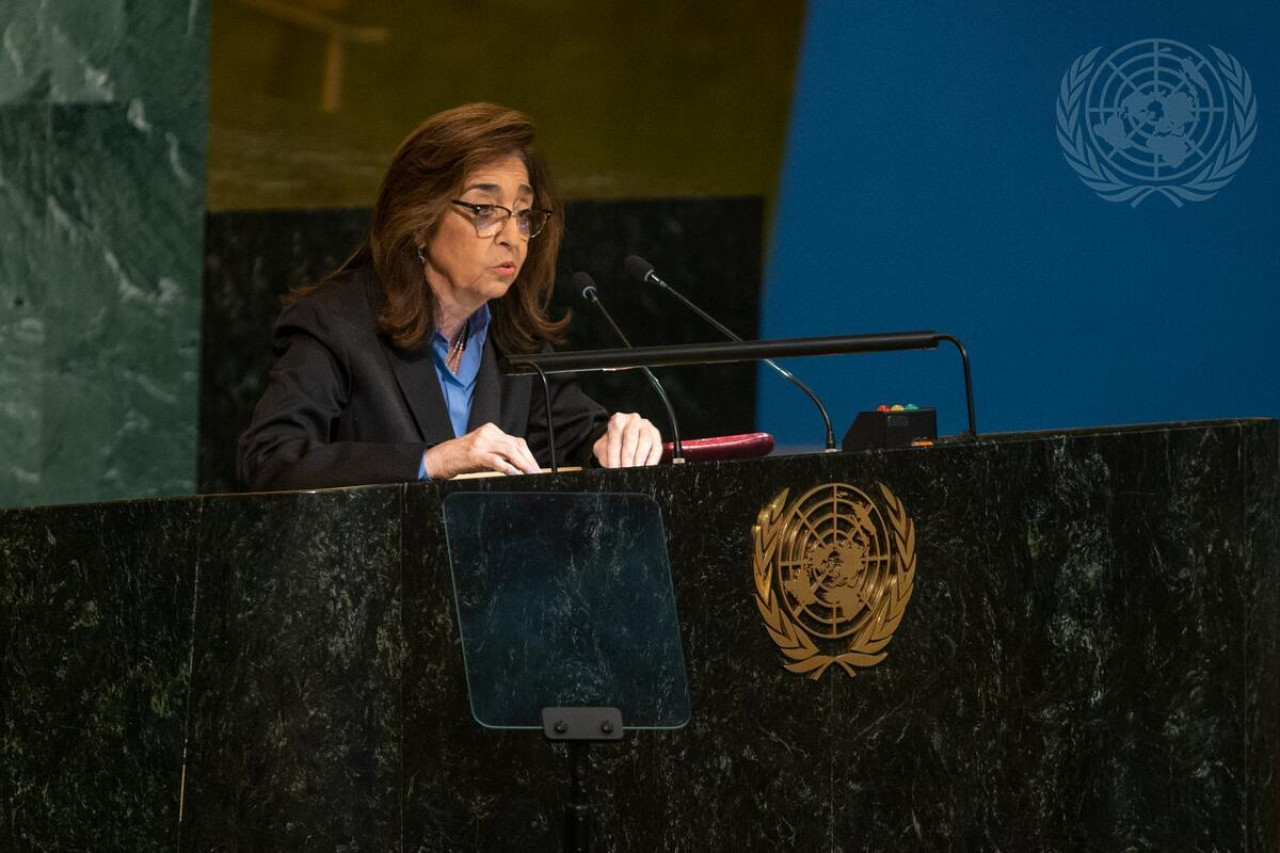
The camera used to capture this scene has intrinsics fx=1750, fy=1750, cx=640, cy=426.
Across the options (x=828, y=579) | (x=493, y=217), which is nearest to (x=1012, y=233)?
(x=493, y=217)

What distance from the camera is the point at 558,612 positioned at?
74.5 inches

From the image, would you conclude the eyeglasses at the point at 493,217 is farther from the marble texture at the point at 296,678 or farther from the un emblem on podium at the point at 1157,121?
the un emblem on podium at the point at 1157,121

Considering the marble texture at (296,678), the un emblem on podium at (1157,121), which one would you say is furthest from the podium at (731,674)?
the un emblem on podium at (1157,121)

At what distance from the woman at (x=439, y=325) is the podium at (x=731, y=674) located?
0.75 meters

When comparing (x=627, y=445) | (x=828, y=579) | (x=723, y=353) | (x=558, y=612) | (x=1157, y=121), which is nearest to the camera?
(x=558, y=612)

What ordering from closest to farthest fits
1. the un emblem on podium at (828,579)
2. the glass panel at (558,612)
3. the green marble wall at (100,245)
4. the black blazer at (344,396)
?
the glass panel at (558,612) < the un emblem on podium at (828,579) < the black blazer at (344,396) < the green marble wall at (100,245)

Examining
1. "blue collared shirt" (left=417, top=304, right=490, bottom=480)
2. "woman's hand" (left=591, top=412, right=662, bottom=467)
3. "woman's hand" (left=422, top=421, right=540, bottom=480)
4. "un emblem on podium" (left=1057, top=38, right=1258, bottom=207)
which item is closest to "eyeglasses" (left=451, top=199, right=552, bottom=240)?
"blue collared shirt" (left=417, top=304, right=490, bottom=480)

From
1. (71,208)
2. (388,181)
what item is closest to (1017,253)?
(388,181)

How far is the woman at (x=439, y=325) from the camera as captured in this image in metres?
2.85

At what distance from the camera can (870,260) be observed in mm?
4605

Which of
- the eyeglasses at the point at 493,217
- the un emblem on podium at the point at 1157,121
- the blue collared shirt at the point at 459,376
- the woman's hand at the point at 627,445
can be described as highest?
the un emblem on podium at the point at 1157,121

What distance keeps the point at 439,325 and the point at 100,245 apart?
6.59ft

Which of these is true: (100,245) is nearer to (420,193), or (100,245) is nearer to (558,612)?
(420,193)

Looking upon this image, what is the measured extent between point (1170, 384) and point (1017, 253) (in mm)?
505
